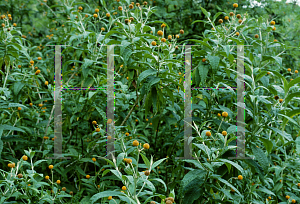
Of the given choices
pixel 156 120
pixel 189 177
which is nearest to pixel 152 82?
pixel 156 120

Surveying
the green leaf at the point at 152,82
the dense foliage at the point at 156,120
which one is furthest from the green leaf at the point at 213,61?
the green leaf at the point at 152,82

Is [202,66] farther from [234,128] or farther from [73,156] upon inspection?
[73,156]

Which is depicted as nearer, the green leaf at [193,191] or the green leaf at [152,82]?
the green leaf at [193,191]

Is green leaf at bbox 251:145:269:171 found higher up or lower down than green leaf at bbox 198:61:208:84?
lower down

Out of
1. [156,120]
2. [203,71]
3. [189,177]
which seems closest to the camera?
[189,177]

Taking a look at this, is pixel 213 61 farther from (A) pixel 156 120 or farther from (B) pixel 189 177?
(B) pixel 189 177

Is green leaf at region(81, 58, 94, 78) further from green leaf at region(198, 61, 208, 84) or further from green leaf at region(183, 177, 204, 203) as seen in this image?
green leaf at region(183, 177, 204, 203)

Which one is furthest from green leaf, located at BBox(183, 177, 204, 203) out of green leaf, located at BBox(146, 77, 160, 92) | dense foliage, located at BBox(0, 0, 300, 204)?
green leaf, located at BBox(146, 77, 160, 92)

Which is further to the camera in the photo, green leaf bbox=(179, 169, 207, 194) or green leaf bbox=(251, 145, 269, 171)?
green leaf bbox=(251, 145, 269, 171)

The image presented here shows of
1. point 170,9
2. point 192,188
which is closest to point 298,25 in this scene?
point 170,9

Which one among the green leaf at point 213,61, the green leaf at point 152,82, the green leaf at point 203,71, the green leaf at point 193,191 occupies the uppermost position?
the green leaf at point 213,61

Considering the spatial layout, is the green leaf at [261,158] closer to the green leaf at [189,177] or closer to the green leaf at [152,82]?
the green leaf at [189,177]

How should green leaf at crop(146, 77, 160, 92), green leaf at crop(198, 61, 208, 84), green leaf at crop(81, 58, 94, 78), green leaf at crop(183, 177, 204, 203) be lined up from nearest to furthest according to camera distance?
green leaf at crop(183, 177, 204, 203), green leaf at crop(146, 77, 160, 92), green leaf at crop(198, 61, 208, 84), green leaf at crop(81, 58, 94, 78)

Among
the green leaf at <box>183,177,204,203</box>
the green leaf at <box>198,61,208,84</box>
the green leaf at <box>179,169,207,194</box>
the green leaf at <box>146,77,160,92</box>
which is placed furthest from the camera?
the green leaf at <box>198,61,208,84</box>
